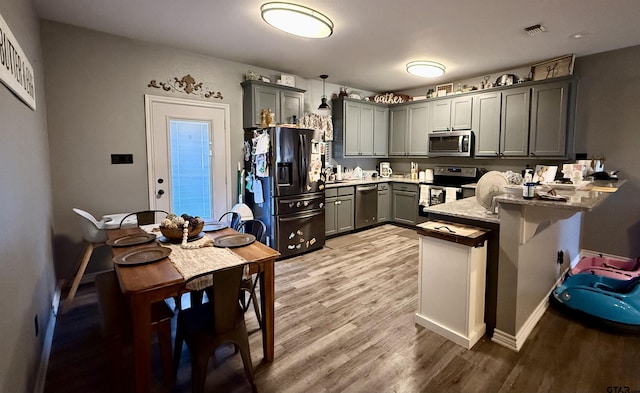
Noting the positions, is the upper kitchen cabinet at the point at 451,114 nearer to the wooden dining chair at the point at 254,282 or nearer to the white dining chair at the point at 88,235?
the wooden dining chair at the point at 254,282

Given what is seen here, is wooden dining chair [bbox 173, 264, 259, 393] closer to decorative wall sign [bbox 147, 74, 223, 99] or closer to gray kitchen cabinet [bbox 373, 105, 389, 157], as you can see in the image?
decorative wall sign [bbox 147, 74, 223, 99]

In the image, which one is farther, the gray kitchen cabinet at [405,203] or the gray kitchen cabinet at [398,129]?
the gray kitchen cabinet at [398,129]

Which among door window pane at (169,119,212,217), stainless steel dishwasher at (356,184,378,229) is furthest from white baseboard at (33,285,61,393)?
stainless steel dishwasher at (356,184,378,229)

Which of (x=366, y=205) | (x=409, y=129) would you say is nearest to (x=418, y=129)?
(x=409, y=129)

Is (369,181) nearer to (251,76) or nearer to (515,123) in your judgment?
(515,123)

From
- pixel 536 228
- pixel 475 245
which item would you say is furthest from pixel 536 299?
pixel 475 245

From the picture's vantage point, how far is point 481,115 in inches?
192

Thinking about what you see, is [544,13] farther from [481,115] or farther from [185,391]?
[185,391]

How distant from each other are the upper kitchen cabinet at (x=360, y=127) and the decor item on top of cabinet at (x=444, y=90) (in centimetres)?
101

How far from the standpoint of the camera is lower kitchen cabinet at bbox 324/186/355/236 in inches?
197

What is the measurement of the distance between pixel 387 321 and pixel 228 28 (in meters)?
3.20

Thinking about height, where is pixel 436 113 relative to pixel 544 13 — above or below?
below

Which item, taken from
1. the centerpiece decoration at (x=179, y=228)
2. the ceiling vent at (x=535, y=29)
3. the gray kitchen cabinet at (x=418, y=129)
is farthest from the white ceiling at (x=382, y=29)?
the centerpiece decoration at (x=179, y=228)

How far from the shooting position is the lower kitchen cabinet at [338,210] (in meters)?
5.02
